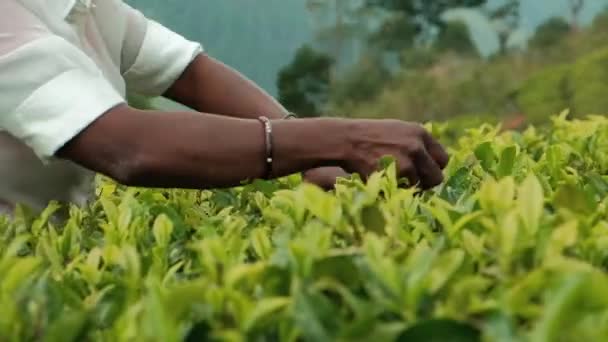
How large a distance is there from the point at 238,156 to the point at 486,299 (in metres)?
0.63

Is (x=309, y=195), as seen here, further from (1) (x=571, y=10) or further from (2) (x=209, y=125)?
(1) (x=571, y=10)

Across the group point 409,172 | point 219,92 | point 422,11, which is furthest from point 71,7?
point 422,11

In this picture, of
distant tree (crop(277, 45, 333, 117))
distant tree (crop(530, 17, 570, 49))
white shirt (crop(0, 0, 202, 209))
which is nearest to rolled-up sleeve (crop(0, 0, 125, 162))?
white shirt (crop(0, 0, 202, 209))

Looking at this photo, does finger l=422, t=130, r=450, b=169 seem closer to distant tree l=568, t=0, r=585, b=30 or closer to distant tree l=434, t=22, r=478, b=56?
distant tree l=568, t=0, r=585, b=30

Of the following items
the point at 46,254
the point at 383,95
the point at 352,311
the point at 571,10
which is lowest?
the point at 46,254

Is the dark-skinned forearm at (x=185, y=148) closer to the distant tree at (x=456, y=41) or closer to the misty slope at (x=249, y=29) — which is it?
the misty slope at (x=249, y=29)

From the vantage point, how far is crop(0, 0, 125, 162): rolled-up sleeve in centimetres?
125

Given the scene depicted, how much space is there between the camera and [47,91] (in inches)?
50.4

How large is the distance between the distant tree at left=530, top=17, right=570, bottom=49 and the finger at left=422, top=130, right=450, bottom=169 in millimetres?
10952

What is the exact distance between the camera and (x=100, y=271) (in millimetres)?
920

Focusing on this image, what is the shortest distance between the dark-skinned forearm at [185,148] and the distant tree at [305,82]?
11.4 metres

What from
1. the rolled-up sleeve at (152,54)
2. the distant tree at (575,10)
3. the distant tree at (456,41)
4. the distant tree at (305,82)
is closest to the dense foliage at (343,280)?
the rolled-up sleeve at (152,54)

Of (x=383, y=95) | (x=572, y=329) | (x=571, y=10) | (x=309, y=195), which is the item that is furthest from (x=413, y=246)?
(x=571, y=10)

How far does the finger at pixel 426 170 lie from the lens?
1.36 m
